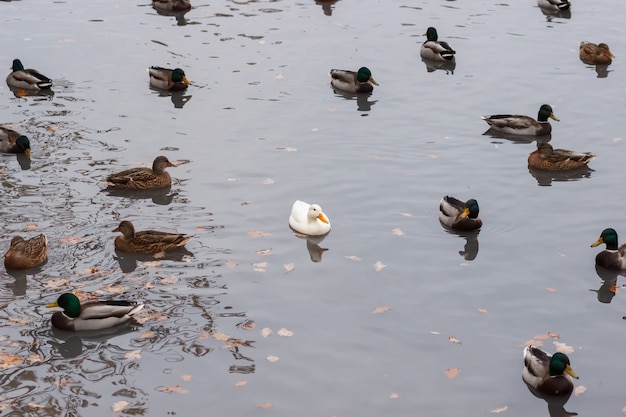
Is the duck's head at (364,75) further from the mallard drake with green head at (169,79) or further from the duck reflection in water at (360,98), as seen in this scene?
the mallard drake with green head at (169,79)

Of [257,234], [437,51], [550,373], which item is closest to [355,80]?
[437,51]

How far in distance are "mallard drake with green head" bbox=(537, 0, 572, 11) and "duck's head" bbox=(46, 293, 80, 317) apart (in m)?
18.2

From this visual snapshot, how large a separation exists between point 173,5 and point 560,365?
1771 cm

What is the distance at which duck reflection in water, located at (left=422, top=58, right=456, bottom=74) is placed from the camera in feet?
74.9

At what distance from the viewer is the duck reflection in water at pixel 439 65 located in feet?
74.9

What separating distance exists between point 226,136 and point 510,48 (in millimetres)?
8394

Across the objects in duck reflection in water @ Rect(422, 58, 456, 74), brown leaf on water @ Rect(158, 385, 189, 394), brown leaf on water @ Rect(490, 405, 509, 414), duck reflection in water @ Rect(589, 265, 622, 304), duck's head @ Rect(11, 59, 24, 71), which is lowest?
duck reflection in water @ Rect(589, 265, 622, 304)

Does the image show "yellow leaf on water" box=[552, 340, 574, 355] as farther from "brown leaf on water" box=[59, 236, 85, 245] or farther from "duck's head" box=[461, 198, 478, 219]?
"brown leaf on water" box=[59, 236, 85, 245]

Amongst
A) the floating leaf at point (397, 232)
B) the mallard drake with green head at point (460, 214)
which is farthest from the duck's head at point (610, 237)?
the floating leaf at point (397, 232)

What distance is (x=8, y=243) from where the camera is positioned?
1473 cm

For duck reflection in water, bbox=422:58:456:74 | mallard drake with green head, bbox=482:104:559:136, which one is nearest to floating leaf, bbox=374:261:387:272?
mallard drake with green head, bbox=482:104:559:136

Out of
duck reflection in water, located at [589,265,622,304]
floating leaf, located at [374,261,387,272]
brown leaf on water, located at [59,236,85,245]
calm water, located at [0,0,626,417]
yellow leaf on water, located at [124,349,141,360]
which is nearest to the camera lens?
calm water, located at [0,0,626,417]

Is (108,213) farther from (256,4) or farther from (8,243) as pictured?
(256,4)

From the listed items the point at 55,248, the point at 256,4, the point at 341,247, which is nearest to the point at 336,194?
the point at 341,247
